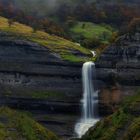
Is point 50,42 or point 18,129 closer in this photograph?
point 18,129

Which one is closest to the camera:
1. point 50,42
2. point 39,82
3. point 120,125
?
point 120,125

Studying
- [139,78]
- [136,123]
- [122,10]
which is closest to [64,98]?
[139,78]

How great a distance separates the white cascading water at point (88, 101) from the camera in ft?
368

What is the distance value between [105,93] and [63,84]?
7.20m

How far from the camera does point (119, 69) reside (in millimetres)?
117750

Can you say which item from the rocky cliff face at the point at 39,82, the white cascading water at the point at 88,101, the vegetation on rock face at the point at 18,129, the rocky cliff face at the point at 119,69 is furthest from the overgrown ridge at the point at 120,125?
the rocky cliff face at the point at 39,82

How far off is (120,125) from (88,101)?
992 inches

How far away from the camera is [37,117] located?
115 meters

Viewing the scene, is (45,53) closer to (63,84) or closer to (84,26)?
(63,84)

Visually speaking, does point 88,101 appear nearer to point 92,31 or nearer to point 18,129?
point 18,129

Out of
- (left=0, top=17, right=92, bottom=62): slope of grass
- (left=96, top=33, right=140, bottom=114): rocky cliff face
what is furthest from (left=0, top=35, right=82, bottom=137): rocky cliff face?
(left=96, top=33, right=140, bottom=114): rocky cliff face

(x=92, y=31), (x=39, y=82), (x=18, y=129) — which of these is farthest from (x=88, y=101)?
(x=92, y=31)

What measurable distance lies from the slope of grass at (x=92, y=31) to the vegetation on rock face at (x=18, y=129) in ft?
202

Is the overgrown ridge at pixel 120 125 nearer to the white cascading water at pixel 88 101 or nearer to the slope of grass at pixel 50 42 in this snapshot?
the white cascading water at pixel 88 101
